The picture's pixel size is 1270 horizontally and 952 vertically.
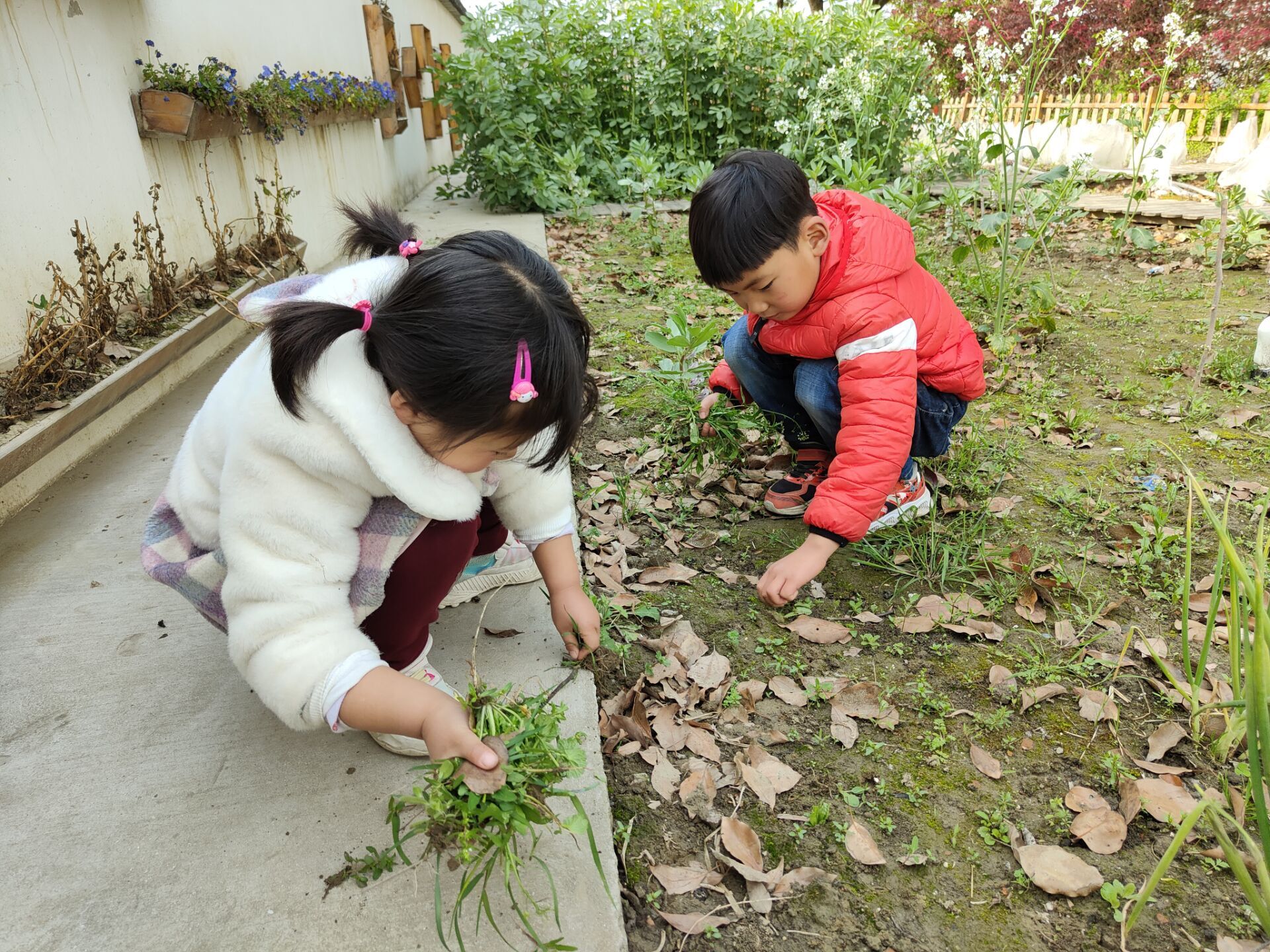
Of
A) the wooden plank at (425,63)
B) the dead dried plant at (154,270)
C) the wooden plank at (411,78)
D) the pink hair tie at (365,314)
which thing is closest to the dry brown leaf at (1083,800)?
the pink hair tie at (365,314)

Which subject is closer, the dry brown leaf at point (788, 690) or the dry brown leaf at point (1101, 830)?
the dry brown leaf at point (1101, 830)

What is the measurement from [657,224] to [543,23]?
2.38m

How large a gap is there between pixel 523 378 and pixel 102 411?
1.95 meters

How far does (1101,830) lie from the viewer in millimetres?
1403

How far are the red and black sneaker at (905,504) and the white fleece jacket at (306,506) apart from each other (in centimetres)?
137

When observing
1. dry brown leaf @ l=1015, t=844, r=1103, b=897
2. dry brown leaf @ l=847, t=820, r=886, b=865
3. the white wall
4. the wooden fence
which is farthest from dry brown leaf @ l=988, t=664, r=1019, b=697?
the wooden fence

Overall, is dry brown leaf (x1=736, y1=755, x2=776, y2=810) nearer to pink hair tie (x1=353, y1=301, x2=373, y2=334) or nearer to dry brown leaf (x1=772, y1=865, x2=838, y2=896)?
dry brown leaf (x1=772, y1=865, x2=838, y2=896)

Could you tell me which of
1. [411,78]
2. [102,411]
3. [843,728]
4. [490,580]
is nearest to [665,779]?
[843,728]

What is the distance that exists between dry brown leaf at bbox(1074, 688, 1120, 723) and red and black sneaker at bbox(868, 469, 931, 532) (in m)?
0.66

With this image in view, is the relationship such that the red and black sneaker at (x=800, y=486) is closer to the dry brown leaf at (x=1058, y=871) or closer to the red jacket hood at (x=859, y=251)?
the red jacket hood at (x=859, y=251)

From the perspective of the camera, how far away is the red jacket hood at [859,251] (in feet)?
6.55

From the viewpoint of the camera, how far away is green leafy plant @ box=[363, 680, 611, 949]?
3.51ft

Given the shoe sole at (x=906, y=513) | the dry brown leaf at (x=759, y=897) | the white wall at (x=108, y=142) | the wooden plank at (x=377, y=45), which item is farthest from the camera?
the wooden plank at (x=377, y=45)

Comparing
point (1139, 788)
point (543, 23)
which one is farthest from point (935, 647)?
point (543, 23)
